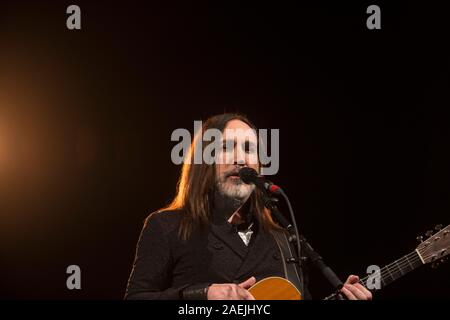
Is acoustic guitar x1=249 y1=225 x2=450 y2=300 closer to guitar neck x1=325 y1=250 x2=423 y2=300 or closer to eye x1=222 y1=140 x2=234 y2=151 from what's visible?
guitar neck x1=325 y1=250 x2=423 y2=300

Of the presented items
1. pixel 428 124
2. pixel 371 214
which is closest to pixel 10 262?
pixel 371 214

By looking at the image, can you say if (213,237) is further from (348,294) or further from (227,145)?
(348,294)

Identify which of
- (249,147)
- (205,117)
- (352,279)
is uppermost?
(205,117)

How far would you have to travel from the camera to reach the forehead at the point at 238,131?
291 cm

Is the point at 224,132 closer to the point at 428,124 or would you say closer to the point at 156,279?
the point at 156,279

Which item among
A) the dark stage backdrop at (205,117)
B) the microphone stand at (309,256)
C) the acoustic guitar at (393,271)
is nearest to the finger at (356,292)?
the microphone stand at (309,256)

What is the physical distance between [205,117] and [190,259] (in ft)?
5.80

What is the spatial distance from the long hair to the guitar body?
0.43 m

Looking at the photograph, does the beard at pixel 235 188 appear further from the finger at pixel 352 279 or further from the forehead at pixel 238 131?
the finger at pixel 352 279

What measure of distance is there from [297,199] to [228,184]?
155 cm

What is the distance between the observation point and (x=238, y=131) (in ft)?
9.64

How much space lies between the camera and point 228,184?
281 centimetres

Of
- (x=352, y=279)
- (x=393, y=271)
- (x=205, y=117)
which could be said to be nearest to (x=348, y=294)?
(x=352, y=279)

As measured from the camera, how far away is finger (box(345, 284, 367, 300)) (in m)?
2.14
